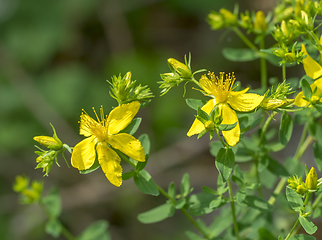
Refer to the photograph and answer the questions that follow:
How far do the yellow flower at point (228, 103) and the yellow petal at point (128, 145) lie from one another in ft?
0.79

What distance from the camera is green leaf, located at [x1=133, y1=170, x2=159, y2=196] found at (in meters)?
1.50

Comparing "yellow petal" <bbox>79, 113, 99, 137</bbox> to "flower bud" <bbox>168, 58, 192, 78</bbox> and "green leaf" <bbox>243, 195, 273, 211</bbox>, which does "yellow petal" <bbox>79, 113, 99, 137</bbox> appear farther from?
"green leaf" <bbox>243, 195, 273, 211</bbox>

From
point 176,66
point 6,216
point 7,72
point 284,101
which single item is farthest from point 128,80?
point 7,72

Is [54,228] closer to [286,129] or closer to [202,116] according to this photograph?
[202,116]

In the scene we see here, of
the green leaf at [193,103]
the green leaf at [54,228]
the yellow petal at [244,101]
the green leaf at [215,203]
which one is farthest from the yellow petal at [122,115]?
the green leaf at [54,228]

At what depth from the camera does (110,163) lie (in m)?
1.50

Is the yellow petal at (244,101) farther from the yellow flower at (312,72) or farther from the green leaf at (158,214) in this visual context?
the green leaf at (158,214)

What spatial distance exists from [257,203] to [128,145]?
0.72 metres

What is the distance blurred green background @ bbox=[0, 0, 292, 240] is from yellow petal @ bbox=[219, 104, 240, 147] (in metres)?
2.33

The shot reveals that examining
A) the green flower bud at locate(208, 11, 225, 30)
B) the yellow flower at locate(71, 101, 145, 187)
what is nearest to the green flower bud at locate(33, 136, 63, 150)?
the yellow flower at locate(71, 101, 145, 187)

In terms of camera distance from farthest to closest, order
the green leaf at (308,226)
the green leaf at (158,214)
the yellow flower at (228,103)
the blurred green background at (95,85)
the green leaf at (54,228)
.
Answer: the blurred green background at (95,85) < the green leaf at (54,228) < the green leaf at (158,214) < the yellow flower at (228,103) < the green leaf at (308,226)

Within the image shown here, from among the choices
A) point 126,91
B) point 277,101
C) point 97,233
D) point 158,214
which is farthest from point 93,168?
point 97,233

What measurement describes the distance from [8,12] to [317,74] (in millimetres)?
4370

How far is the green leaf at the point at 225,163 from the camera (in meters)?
1.36
